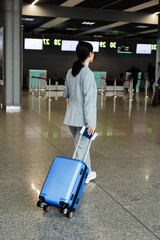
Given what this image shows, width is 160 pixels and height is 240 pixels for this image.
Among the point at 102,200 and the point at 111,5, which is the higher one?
the point at 111,5

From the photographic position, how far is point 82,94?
439 centimetres

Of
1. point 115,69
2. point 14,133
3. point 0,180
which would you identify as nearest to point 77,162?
point 0,180

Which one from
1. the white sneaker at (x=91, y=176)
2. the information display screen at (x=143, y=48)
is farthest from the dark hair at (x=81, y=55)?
the information display screen at (x=143, y=48)

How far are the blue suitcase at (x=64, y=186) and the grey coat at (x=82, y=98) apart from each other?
0.71 metres

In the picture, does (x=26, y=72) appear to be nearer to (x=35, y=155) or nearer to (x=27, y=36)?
(x=27, y=36)

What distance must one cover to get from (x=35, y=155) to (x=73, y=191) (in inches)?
111

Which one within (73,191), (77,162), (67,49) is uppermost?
(67,49)

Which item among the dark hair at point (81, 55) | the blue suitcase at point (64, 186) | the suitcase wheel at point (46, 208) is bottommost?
the suitcase wheel at point (46, 208)

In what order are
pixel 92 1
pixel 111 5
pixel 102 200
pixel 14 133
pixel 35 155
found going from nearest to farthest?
pixel 102 200
pixel 35 155
pixel 14 133
pixel 92 1
pixel 111 5

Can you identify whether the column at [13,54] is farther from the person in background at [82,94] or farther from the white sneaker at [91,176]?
the person in background at [82,94]

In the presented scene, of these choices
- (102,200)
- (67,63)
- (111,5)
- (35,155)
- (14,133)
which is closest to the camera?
(102,200)

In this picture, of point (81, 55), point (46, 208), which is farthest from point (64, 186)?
point (81, 55)

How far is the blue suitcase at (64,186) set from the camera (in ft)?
11.9

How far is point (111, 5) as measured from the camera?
16234 mm
